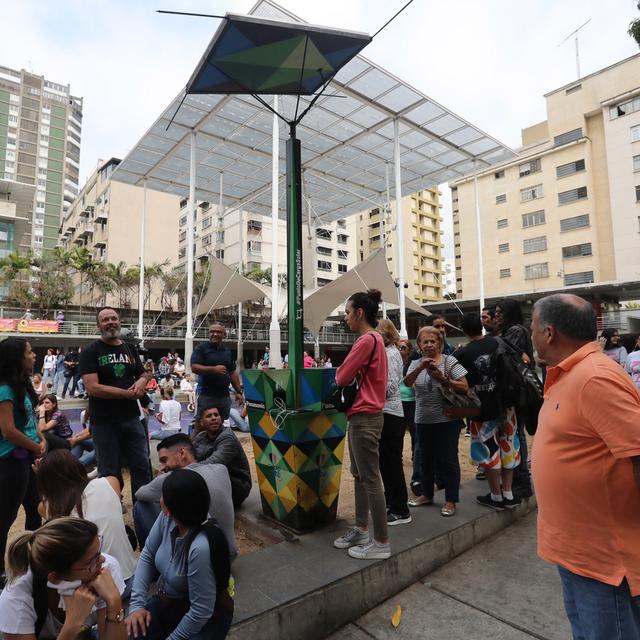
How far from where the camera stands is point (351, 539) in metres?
3.02

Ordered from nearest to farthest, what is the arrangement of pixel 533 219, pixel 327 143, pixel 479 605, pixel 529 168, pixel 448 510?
pixel 479 605
pixel 448 510
pixel 327 143
pixel 533 219
pixel 529 168

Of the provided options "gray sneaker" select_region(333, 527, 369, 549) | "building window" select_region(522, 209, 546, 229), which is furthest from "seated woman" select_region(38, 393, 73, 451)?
"building window" select_region(522, 209, 546, 229)

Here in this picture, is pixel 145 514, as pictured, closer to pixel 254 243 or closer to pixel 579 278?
pixel 579 278

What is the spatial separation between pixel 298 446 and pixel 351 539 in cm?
71

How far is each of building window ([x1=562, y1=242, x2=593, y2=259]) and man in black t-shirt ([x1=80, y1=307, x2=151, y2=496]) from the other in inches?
1413

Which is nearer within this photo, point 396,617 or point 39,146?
point 396,617

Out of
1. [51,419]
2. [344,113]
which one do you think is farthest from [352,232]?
[51,419]

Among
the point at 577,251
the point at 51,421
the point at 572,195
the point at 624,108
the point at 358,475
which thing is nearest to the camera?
the point at 358,475

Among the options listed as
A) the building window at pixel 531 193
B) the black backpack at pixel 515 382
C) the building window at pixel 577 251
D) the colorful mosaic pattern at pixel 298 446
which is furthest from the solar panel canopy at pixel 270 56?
the building window at pixel 531 193

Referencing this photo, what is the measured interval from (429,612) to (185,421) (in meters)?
9.71

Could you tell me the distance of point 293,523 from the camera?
3.26 meters

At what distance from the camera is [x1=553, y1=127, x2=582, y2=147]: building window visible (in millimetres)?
32969

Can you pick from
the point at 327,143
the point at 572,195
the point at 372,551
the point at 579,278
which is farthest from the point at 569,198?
the point at 372,551

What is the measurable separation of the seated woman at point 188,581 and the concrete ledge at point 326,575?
0.30 metres
